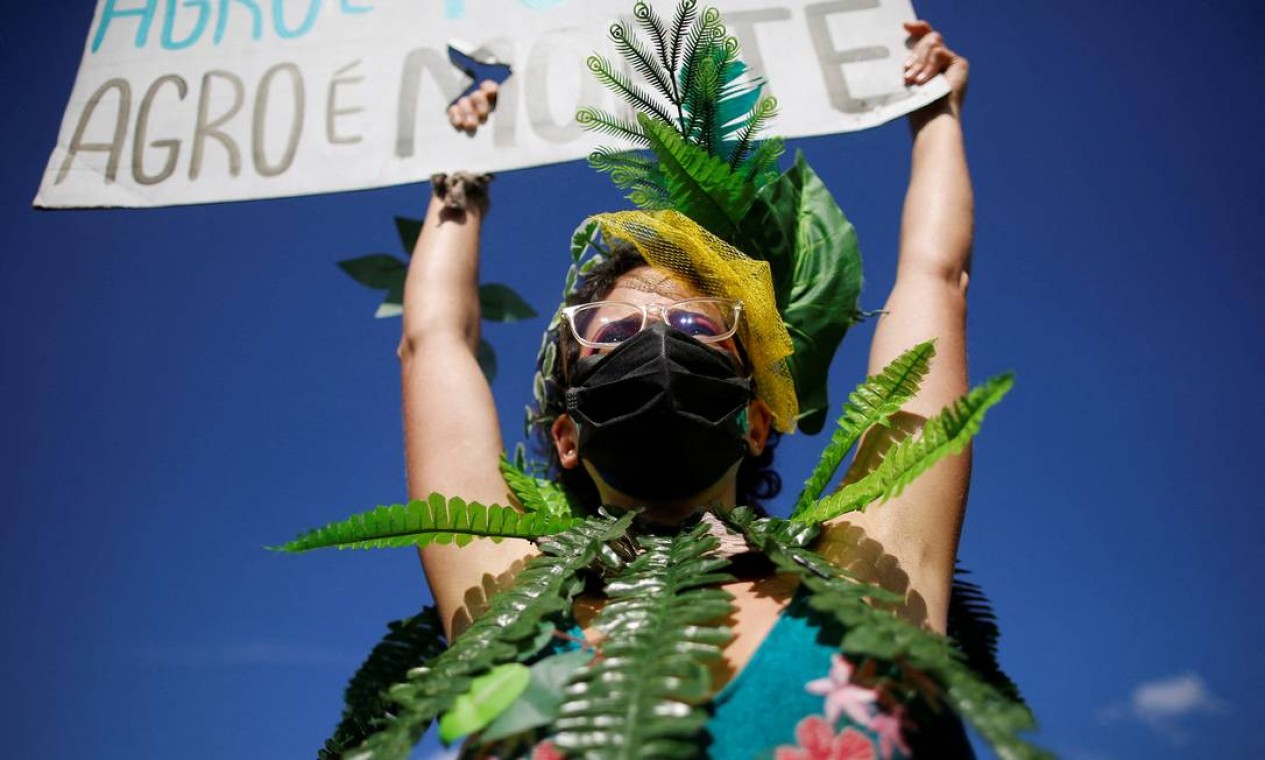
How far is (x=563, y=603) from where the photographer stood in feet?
4.01

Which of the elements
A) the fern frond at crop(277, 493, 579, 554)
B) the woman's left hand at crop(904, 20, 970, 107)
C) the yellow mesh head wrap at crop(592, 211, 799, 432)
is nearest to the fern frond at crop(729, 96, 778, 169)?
the yellow mesh head wrap at crop(592, 211, 799, 432)

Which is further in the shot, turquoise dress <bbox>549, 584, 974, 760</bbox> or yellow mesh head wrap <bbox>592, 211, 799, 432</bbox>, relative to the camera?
yellow mesh head wrap <bbox>592, 211, 799, 432</bbox>

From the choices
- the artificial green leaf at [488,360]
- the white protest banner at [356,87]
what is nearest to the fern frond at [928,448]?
the white protest banner at [356,87]

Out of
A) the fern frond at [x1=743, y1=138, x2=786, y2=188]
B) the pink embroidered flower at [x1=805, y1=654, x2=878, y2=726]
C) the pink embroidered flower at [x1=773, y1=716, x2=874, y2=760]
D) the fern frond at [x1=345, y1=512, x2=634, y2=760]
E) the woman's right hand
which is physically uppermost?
the woman's right hand

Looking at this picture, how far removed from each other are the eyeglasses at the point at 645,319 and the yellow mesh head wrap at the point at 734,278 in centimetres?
4

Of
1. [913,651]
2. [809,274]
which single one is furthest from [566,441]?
[913,651]

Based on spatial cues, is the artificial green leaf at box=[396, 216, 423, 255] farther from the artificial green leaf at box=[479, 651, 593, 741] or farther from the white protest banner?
the artificial green leaf at box=[479, 651, 593, 741]

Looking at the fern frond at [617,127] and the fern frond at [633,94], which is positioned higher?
the fern frond at [633,94]

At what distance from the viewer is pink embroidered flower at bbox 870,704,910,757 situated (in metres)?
1.03

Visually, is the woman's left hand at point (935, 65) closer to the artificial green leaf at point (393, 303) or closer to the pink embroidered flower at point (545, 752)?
the artificial green leaf at point (393, 303)

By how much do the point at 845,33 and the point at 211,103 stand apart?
80.0 inches

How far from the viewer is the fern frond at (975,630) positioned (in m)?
1.79

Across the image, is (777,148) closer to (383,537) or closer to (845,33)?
(845,33)

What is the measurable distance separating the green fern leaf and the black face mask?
1.53 feet
